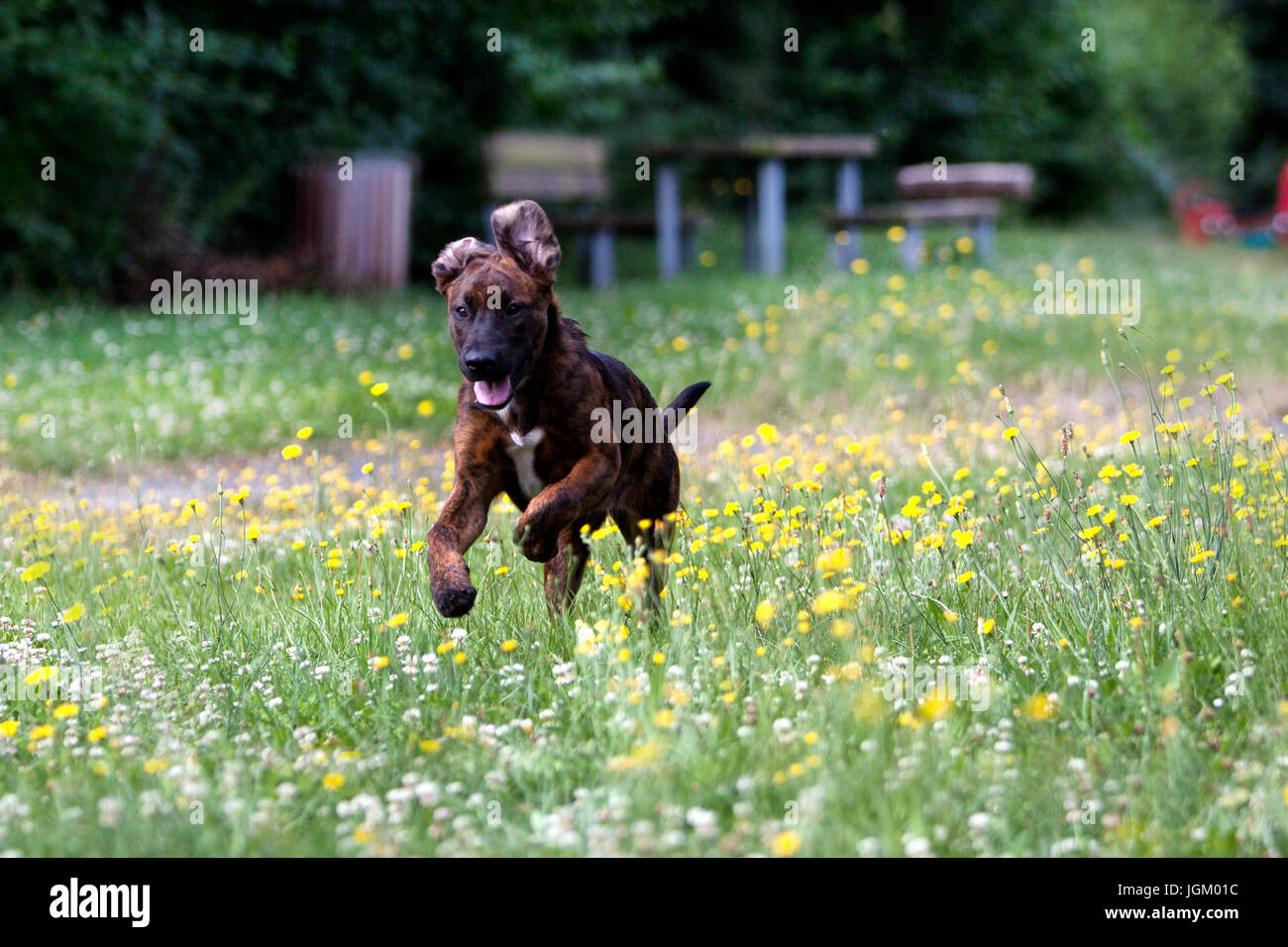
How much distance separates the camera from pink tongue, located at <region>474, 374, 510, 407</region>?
11.9 ft

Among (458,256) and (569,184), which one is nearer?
(458,256)

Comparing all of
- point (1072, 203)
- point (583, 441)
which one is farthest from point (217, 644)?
point (1072, 203)

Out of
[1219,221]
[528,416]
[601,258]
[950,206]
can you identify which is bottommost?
[528,416]

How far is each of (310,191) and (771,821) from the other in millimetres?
13821

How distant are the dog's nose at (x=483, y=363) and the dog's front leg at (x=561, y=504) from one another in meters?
0.34

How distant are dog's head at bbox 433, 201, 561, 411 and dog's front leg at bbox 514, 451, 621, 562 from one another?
265 millimetres

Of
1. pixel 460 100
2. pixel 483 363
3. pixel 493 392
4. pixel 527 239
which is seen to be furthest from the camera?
pixel 460 100

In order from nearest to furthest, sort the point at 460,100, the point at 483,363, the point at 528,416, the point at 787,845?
the point at 787,845, the point at 483,363, the point at 528,416, the point at 460,100

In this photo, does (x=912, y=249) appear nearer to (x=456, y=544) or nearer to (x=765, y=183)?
(x=765, y=183)

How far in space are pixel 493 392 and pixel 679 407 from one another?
0.84 metres

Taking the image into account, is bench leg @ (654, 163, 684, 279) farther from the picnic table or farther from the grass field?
the grass field
